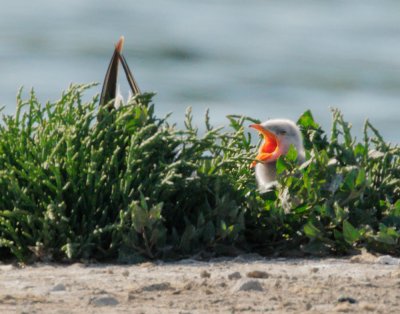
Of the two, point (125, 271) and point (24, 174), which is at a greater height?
point (24, 174)

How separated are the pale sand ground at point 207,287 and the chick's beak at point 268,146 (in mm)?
2040

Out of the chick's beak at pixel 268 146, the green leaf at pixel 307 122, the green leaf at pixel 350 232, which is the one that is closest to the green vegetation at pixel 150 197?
the green leaf at pixel 350 232

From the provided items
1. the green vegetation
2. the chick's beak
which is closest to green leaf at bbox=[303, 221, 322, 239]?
the green vegetation

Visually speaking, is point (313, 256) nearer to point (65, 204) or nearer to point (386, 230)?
point (386, 230)

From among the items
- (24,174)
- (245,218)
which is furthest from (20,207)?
(245,218)

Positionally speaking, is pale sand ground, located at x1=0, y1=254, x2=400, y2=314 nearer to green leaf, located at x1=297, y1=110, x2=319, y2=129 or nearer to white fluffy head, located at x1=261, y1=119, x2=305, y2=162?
green leaf, located at x1=297, y1=110, x2=319, y2=129

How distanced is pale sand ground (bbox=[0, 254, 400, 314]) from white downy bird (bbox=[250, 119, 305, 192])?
5.84 ft

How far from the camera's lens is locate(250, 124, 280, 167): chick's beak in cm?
840

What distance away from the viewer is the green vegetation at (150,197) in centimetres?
649

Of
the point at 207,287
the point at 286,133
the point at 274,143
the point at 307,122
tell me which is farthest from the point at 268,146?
the point at 207,287

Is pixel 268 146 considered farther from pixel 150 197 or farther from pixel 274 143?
pixel 150 197

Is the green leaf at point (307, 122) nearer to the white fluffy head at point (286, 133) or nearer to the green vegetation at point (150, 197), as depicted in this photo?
the white fluffy head at point (286, 133)

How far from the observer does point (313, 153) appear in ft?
23.7

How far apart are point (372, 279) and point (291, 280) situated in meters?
0.38
